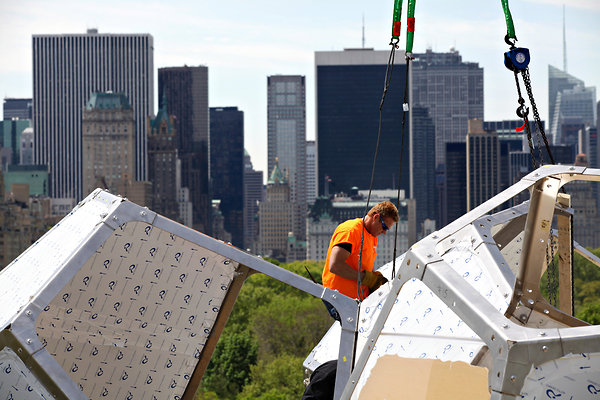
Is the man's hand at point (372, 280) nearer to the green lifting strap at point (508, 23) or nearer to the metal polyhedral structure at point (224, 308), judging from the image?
the metal polyhedral structure at point (224, 308)

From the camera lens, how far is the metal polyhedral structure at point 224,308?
563cm

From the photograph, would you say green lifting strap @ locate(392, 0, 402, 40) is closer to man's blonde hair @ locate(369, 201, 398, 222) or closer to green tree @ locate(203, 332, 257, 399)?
man's blonde hair @ locate(369, 201, 398, 222)

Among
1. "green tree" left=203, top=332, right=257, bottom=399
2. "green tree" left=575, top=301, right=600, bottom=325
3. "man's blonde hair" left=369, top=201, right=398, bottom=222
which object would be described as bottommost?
"green tree" left=203, top=332, right=257, bottom=399

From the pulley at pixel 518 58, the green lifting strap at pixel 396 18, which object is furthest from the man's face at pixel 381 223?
the pulley at pixel 518 58

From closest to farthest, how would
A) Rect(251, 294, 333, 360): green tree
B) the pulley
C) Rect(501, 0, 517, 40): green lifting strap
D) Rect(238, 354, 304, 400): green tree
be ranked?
the pulley
Rect(501, 0, 517, 40): green lifting strap
Rect(238, 354, 304, 400): green tree
Rect(251, 294, 333, 360): green tree

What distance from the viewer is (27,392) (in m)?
7.25

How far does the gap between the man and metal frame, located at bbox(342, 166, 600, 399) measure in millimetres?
1240

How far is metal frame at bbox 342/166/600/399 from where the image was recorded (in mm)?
5445

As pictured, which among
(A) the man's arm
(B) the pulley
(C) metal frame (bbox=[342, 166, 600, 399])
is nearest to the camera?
(C) metal frame (bbox=[342, 166, 600, 399])

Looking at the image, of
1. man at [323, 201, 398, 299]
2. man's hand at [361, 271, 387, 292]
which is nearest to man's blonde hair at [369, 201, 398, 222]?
man at [323, 201, 398, 299]

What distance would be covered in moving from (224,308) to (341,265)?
142 cm

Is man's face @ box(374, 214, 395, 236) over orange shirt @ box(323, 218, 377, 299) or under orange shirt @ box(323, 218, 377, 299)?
over

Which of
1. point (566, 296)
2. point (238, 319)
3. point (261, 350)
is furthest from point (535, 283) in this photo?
point (238, 319)

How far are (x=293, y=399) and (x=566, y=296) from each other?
185 ft
